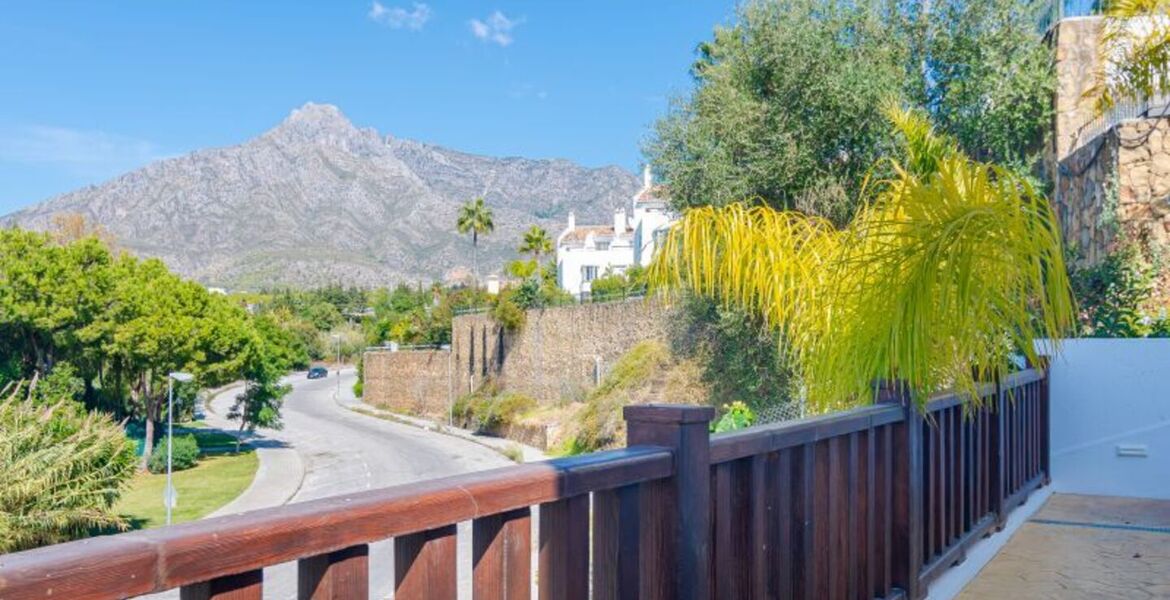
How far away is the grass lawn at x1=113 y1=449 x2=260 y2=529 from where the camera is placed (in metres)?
22.2

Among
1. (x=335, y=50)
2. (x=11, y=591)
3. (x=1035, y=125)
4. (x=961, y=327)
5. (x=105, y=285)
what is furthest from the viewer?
(x=335, y=50)

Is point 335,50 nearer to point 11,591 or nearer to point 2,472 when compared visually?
point 2,472

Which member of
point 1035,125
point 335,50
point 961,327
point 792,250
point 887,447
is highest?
point 335,50

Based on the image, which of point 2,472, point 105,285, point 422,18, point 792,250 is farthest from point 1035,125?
point 422,18

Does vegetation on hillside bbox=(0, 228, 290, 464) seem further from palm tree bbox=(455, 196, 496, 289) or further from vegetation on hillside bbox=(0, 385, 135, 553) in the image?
palm tree bbox=(455, 196, 496, 289)

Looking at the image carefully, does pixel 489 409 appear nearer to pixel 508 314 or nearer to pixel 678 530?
pixel 508 314

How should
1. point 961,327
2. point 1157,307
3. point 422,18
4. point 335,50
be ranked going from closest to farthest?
point 961,327 → point 1157,307 → point 335,50 → point 422,18

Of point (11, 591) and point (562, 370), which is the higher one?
point (11, 591)

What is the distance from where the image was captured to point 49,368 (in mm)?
28859

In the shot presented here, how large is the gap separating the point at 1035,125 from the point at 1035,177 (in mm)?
762

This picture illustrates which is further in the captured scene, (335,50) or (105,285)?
(335,50)

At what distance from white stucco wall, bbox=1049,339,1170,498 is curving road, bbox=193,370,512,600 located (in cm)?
714

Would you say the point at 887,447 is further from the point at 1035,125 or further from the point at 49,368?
the point at 49,368

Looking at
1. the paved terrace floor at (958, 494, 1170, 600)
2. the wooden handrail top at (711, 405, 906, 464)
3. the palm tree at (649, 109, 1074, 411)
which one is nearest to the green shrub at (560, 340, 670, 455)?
the paved terrace floor at (958, 494, 1170, 600)
